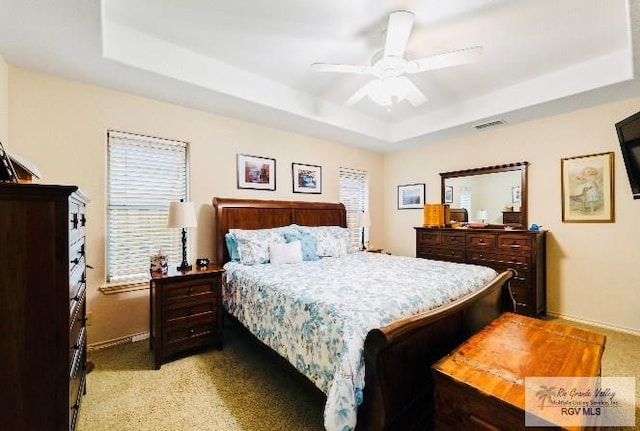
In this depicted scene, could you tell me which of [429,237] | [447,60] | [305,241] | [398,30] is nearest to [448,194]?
[429,237]

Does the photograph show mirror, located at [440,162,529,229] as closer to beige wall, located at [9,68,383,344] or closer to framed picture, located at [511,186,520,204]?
framed picture, located at [511,186,520,204]

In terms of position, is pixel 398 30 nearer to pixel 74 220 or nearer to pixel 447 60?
pixel 447 60

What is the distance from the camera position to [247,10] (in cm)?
217

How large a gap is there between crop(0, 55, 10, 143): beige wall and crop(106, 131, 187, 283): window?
68 cm

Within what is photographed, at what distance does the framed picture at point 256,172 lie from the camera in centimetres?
368

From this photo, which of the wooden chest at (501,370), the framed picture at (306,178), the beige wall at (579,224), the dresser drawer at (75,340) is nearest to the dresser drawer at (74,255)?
the dresser drawer at (75,340)

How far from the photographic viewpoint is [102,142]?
9.09 ft

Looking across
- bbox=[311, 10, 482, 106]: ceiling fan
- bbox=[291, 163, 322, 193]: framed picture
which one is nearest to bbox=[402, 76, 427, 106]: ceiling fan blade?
bbox=[311, 10, 482, 106]: ceiling fan

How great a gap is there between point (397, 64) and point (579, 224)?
3.05 m

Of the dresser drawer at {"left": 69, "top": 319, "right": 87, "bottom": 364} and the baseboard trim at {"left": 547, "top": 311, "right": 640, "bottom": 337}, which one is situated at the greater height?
the dresser drawer at {"left": 69, "top": 319, "right": 87, "bottom": 364}

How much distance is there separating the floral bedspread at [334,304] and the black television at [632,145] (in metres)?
1.42

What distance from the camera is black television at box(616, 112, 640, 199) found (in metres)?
2.29

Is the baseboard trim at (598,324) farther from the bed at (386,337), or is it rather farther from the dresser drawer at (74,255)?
the dresser drawer at (74,255)

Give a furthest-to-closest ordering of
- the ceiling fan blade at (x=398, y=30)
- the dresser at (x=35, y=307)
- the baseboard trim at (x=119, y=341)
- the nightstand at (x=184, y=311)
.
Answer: the baseboard trim at (x=119, y=341) → the nightstand at (x=184, y=311) → the ceiling fan blade at (x=398, y=30) → the dresser at (x=35, y=307)
